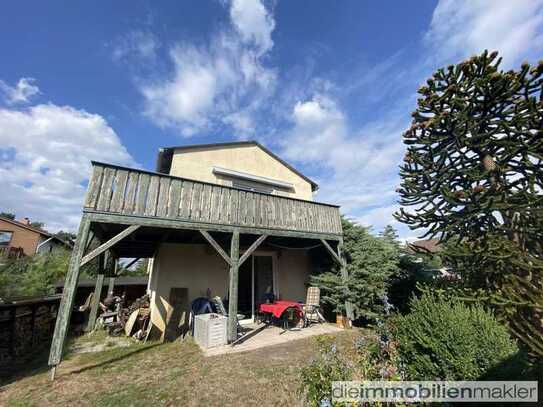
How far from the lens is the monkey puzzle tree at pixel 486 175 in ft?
15.6

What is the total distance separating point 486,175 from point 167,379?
26.0ft

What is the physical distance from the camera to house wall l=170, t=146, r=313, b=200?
8805mm

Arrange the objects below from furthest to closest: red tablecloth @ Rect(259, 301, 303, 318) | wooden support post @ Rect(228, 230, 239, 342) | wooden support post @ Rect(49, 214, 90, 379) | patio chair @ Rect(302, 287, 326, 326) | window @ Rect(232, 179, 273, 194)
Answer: window @ Rect(232, 179, 273, 194)
patio chair @ Rect(302, 287, 326, 326)
red tablecloth @ Rect(259, 301, 303, 318)
wooden support post @ Rect(228, 230, 239, 342)
wooden support post @ Rect(49, 214, 90, 379)

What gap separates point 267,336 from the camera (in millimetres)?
6391

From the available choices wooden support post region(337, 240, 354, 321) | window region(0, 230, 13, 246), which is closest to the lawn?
wooden support post region(337, 240, 354, 321)

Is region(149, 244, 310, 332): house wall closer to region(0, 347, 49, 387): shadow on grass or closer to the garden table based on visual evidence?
the garden table

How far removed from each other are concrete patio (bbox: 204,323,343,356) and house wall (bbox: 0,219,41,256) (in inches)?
1076

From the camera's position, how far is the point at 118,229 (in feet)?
23.1

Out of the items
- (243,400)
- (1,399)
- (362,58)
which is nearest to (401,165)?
(362,58)

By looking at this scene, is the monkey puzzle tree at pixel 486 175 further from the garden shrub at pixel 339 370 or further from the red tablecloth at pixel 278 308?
the red tablecloth at pixel 278 308

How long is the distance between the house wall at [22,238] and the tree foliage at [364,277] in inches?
1137

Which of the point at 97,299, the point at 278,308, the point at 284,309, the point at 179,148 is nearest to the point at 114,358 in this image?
the point at 278,308

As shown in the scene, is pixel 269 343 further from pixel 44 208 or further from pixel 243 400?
pixel 44 208

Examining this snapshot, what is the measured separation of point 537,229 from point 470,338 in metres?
3.90
